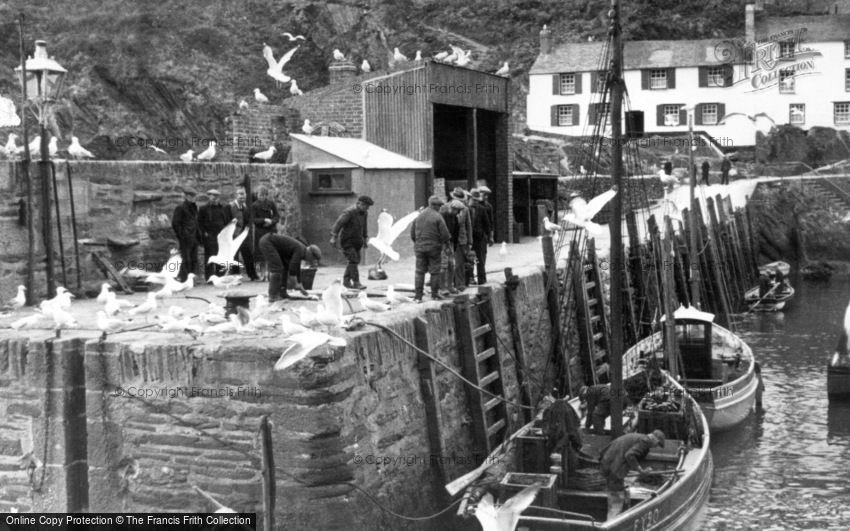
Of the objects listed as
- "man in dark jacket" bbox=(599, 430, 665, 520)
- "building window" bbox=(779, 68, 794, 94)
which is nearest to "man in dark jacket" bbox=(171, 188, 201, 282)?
"man in dark jacket" bbox=(599, 430, 665, 520)

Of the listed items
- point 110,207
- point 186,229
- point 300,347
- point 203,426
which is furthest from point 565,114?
point 300,347

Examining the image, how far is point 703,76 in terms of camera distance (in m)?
57.8

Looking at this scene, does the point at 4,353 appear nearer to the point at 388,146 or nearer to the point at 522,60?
the point at 388,146

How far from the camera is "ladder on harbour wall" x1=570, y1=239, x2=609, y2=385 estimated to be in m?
20.2

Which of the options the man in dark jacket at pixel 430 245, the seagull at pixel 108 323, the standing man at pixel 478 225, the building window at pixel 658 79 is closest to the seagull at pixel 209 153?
the standing man at pixel 478 225

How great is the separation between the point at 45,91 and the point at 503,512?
7825 millimetres

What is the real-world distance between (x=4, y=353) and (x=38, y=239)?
12.9 ft

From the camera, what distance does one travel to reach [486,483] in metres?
12.3

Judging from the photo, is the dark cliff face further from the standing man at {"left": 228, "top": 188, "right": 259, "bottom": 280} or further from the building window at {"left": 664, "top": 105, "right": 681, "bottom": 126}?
the standing man at {"left": 228, "top": 188, "right": 259, "bottom": 280}

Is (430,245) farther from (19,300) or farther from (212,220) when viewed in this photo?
(19,300)

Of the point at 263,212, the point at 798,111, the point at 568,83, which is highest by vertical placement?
the point at 568,83

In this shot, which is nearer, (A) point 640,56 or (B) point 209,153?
(B) point 209,153

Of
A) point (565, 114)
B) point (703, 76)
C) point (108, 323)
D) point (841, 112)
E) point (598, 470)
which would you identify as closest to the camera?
point (108, 323)

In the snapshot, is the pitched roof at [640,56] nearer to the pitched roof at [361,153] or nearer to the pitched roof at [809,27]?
the pitched roof at [809,27]
